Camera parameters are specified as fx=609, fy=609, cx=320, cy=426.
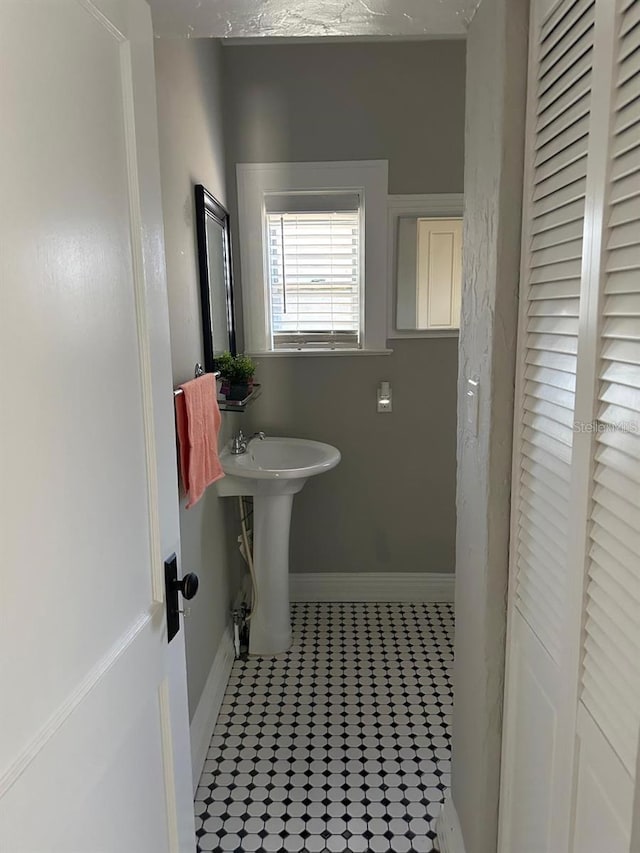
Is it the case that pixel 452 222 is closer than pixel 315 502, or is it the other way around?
pixel 452 222

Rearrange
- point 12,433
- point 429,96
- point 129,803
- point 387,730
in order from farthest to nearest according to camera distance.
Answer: point 429,96 < point 387,730 < point 129,803 < point 12,433

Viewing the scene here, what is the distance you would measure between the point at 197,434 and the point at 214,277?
0.83 m

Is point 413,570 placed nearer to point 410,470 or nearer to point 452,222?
point 410,470

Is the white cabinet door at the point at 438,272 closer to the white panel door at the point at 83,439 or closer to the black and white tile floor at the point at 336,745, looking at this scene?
the black and white tile floor at the point at 336,745

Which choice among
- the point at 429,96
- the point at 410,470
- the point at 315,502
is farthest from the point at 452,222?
the point at 315,502

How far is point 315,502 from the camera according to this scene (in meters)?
3.12

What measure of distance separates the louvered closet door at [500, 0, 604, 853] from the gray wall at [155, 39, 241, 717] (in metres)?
1.05

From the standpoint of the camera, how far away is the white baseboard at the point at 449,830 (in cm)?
161

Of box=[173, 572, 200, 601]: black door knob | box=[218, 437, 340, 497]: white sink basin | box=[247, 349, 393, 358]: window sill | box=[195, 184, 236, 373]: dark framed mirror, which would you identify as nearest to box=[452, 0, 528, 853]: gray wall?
box=[173, 572, 200, 601]: black door knob

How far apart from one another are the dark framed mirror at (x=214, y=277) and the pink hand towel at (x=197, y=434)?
294 mm

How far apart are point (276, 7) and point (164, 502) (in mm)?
1018

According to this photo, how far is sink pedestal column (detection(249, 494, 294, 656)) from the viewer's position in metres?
2.61

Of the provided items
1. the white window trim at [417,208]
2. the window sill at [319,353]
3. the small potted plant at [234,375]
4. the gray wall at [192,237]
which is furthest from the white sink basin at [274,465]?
the white window trim at [417,208]

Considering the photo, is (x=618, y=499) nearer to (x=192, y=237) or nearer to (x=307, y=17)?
(x=307, y=17)
